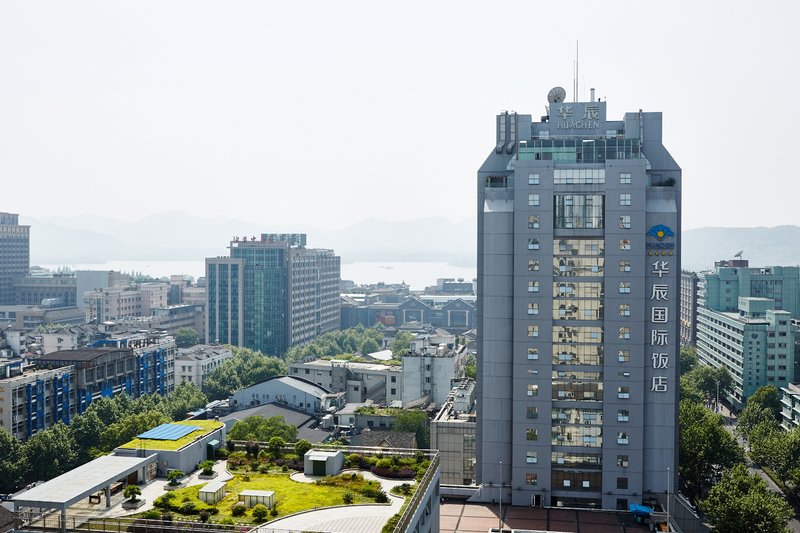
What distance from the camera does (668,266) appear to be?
4191 centimetres

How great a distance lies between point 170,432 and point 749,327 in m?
79.0

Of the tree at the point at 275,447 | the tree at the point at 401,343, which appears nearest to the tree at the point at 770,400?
the tree at the point at 401,343

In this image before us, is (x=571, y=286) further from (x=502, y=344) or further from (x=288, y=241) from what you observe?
(x=288, y=241)

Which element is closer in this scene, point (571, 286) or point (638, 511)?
point (638, 511)

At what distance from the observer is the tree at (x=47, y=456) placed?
61.2 meters

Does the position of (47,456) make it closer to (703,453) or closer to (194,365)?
(194,365)

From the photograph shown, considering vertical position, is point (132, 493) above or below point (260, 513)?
above

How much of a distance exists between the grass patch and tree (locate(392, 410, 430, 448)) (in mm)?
36450

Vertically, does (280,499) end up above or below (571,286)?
below

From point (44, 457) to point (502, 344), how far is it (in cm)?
4044

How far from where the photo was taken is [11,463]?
197ft

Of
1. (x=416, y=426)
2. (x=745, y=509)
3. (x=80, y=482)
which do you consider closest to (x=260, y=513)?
(x=80, y=482)

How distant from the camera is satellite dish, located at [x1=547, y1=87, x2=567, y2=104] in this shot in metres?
47.7

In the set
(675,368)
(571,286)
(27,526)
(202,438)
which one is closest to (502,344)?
(571,286)
